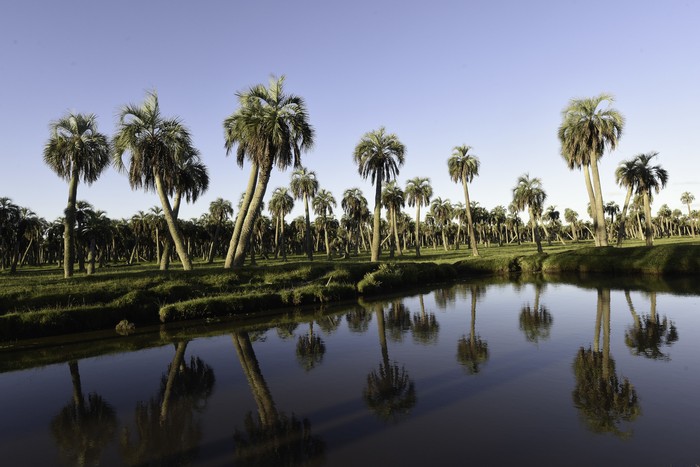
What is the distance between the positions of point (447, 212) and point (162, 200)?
81186 millimetres

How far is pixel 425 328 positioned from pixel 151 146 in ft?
81.4

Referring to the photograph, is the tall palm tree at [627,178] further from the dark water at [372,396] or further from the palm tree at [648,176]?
the dark water at [372,396]

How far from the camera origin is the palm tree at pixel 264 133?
29734mm

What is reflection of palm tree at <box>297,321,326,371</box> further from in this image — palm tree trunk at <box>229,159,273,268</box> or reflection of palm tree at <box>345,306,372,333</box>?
palm tree trunk at <box>229,159,273,268</box>

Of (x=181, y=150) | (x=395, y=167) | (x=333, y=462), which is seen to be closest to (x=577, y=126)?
(x=395, y=167)

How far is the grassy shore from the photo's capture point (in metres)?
19.4

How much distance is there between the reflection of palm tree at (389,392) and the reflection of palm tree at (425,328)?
10.9ft

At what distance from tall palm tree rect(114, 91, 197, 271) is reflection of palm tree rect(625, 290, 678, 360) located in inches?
1197

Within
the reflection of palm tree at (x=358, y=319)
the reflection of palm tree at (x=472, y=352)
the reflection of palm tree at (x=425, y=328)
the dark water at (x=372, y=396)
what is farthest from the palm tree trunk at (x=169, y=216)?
the reflection of palm tree at (x=472, y=352)

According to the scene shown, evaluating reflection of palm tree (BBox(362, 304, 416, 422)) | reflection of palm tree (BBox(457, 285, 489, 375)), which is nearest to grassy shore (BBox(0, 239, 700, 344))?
reflection of palm tree (BBox(457, 285, 489, 375))

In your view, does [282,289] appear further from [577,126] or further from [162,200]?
[577,126]

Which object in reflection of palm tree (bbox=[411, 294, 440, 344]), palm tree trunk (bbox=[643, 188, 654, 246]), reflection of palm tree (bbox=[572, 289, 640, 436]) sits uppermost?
palm tree trunk (bbox=[643, 188, 654, 246])

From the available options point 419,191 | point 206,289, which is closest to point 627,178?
point 419,191

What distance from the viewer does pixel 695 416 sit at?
848cm
